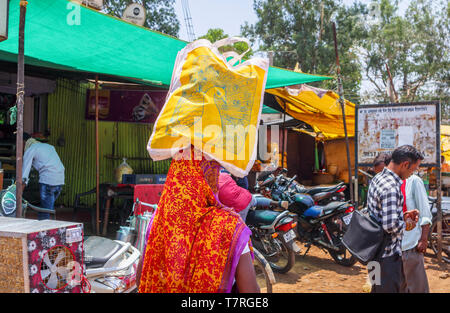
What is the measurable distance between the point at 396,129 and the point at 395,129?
0.05ft

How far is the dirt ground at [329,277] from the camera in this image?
4.78 metres

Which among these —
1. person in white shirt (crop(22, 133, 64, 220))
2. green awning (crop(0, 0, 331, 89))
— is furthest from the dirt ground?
person in white shirt (crop(22, 133, 64, 220))

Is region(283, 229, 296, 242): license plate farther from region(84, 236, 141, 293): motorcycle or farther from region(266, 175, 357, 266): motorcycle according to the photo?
region(84, 236, 141, 293): motorcycle

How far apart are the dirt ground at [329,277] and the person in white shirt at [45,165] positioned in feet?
11.8

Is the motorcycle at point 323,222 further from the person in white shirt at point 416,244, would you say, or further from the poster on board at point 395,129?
the person in white shirt at point 416,244

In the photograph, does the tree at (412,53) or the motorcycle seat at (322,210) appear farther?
the tree at (412,53)

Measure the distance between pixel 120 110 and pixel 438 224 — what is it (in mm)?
6346

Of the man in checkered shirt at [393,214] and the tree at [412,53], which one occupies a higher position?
the tree at [412,53]

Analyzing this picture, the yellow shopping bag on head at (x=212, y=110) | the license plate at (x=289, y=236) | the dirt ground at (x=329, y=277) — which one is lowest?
the dirt ground at (x=329, y=277)

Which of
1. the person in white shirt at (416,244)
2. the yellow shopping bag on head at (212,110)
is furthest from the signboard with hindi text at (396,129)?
the yellow shopping bag on head at (212,110)

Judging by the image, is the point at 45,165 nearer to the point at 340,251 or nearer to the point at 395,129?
the point at 340,251

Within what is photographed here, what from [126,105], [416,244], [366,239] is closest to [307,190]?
[416,244]

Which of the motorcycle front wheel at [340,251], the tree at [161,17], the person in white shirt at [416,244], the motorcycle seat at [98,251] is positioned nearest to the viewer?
the motorcycle seat at [98,251]

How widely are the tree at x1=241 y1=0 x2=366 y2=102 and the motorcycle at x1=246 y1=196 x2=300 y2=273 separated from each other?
16028 millimetres
